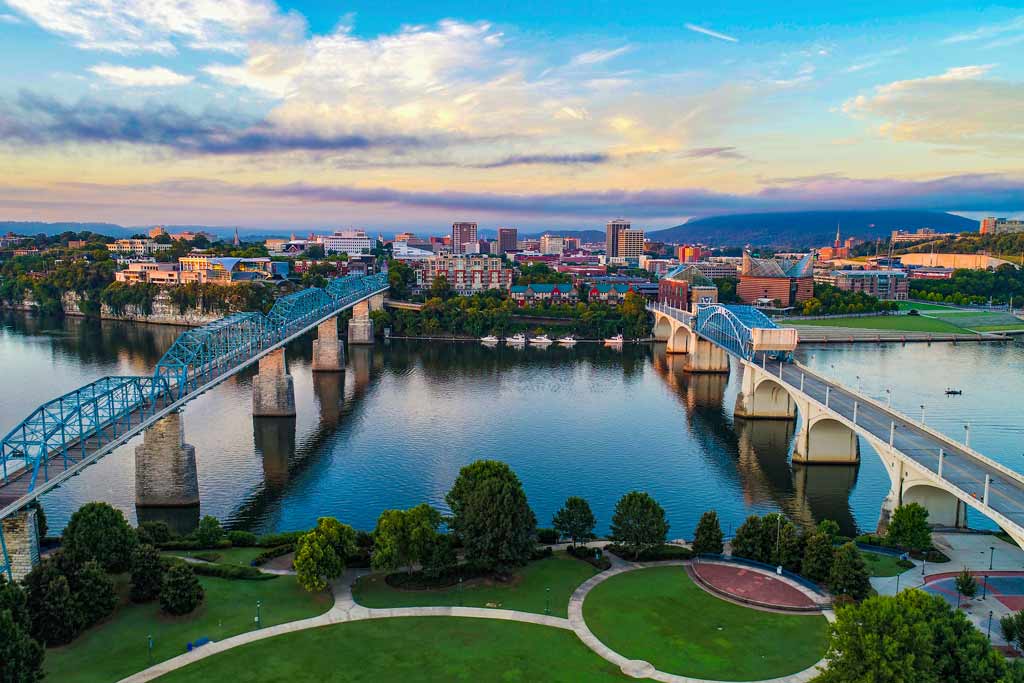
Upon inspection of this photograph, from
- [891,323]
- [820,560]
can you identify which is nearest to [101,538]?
[820,560]

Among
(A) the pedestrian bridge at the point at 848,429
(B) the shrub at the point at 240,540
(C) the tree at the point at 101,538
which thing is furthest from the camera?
(B) the shrub at the point at 240,540

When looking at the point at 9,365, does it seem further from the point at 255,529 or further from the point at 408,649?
the point at 408,649

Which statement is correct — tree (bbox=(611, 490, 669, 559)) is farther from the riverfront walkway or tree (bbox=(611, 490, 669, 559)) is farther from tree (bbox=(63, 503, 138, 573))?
tree (bbox=(63, 503, 138, 573))

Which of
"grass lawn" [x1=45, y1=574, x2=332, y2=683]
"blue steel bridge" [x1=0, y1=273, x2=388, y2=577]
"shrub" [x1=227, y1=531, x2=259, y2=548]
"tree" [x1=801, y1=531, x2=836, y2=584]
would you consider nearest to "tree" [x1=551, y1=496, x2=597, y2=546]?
"tree" [x1=801, y1=531, x2=836, y2=584]

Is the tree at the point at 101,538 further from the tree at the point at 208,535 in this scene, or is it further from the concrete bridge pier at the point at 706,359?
the concrete bridge pier at the point at 706,359

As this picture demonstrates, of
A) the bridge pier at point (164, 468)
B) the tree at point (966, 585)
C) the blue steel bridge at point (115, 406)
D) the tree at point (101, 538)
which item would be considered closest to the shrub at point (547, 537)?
the tree at point (966, 585)
